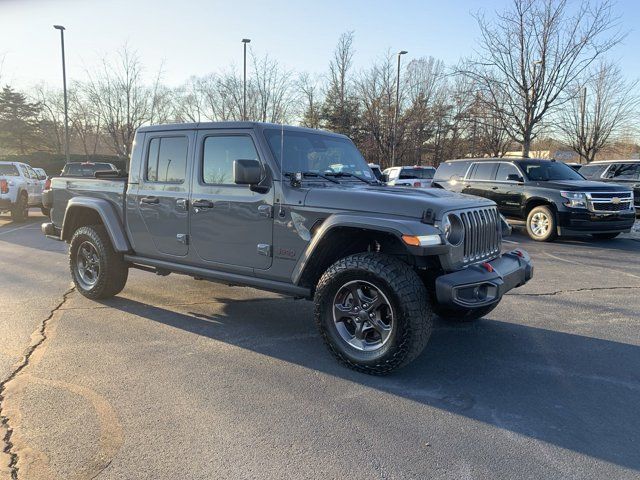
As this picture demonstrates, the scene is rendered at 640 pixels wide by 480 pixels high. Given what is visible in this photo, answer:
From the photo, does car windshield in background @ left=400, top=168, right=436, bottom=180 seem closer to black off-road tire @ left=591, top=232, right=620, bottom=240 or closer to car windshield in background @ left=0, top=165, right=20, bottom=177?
black off-road tire @ left=591, top=232, right=620, bottom=240

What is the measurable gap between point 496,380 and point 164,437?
94.9 inches

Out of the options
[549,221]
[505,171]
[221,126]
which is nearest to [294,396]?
[221,126]

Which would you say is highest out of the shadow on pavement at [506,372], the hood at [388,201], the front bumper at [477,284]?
the hood at [388,201]

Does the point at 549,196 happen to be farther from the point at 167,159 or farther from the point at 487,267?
the point at 167,159

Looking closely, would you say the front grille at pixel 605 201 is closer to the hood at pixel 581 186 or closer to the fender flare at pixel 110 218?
the hood at pixel 581 186

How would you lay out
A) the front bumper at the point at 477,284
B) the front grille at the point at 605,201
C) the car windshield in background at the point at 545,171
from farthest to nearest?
the car windshield in background at the point at 545,171 → the front grille at the point at 605,201 → the front bumper at the point at 477,284

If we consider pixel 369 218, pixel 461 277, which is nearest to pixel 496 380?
pixel 461 277

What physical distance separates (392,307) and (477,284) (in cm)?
65

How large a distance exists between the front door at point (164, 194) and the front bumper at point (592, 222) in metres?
8.48

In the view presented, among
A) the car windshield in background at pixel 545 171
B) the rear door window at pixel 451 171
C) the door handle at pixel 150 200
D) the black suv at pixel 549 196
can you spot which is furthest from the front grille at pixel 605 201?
the door handle at pixel 150 200

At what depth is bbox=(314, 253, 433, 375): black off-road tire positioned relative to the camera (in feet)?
11.5

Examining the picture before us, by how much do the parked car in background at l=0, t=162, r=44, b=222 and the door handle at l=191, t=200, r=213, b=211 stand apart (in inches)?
473

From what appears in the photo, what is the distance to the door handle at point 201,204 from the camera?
4.59 metres

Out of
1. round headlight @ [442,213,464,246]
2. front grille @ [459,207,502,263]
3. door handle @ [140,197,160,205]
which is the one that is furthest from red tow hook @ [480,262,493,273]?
door handle @ [140,197,160,205]
